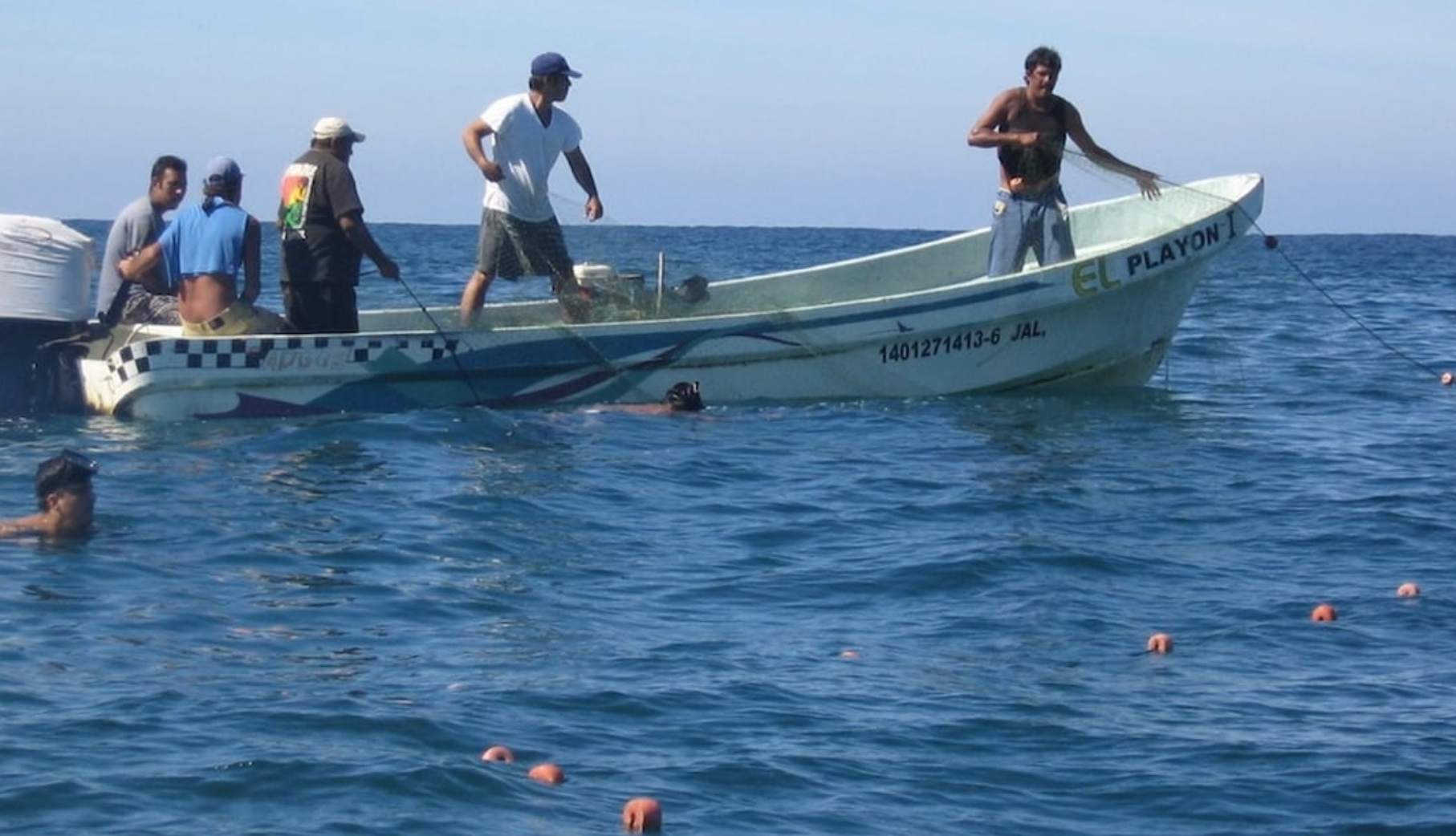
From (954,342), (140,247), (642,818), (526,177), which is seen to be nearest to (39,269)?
(140,247)

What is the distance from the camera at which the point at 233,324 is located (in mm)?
11742

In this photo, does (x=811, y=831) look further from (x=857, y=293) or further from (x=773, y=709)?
(x=857, y=293)

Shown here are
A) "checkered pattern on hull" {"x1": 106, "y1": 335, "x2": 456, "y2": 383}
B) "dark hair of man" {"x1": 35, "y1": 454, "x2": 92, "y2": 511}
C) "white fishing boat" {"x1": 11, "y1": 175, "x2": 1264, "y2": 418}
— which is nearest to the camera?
"dark hair of man" {"x1": 35, "y1": 454, "x2": 92, "y2": 511}

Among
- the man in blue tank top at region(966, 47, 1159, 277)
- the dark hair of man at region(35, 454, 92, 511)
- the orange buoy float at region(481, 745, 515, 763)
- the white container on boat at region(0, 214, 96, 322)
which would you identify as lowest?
the orange buoy float at region(481, 745, 515, 763)

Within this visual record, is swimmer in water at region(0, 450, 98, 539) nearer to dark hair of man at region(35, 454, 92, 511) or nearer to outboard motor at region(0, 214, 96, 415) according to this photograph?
dark hair of man at region(35, 454, 92, 511)

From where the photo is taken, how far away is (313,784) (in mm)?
5848

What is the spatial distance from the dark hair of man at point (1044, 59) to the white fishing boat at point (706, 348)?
46.9 inches

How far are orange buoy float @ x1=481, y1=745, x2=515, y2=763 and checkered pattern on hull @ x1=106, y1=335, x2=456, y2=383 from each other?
5.88 metres

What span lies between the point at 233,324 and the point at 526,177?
1.85 metres

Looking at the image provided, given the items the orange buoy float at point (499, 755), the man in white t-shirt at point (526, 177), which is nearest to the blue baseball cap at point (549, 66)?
the man in white t-shirt at point (526, 177)

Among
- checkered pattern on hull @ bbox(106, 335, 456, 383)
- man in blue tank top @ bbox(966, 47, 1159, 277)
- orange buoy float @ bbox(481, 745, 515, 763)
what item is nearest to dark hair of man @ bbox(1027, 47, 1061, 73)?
man in blue tank top @ bbox(966, 47, 1159, 277)

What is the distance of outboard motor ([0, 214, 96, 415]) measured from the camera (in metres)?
11.6

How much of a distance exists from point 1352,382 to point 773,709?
34.6ft

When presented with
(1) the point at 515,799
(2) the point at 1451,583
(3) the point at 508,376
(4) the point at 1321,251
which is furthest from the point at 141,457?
(4) the point at 1321,251
